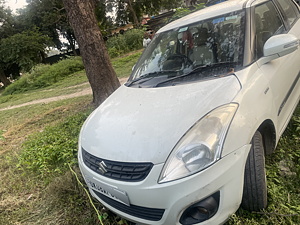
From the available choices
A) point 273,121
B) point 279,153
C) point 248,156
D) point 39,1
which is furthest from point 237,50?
point 39,1

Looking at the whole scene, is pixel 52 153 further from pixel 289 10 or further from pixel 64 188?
pixel 289 10

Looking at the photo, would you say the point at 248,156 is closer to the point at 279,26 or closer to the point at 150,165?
the point at 150,165

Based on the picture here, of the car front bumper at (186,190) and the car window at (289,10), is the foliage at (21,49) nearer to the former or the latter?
the car window at (289,10)

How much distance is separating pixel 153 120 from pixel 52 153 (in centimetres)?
225

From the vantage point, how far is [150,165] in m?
1.47

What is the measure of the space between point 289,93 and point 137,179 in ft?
6.10

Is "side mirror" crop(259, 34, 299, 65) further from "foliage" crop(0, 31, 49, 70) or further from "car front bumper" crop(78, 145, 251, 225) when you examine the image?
"foliage" crop(0, 31, 49, 70)

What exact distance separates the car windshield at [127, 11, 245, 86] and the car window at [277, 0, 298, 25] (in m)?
1.05

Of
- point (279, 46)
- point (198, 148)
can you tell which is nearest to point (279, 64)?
point (279, 46)

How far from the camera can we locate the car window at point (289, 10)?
2910 mm

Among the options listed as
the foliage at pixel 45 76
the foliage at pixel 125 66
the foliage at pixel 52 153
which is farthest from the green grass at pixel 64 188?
the foliage at pixel 45 76

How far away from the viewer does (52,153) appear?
3367mm

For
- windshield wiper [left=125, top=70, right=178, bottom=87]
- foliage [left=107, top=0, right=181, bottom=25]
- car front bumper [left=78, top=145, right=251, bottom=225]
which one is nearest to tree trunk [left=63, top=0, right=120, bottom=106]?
windshield wiper [left=125, top=70, right=178, bottom=87]

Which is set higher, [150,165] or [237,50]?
[237,50]
